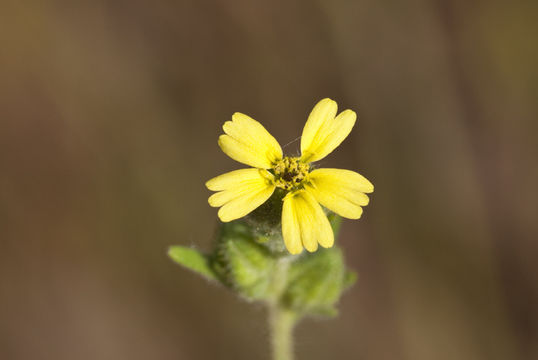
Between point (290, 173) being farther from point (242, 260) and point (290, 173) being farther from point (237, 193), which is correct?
point (242, 260)

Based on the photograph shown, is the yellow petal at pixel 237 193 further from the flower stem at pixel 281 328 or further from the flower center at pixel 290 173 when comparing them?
the flower stem at pixel 281 328

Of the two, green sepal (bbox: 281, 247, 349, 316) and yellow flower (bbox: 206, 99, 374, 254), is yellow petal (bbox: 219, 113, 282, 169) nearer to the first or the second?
yellow flower (bbox: 206, 99, 374, 254)

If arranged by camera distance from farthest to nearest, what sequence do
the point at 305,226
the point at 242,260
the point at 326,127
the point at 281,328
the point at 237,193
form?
the point at 281,328
the point at 242,260
the point at 326,127
the point at 237,193
the point at 305,226

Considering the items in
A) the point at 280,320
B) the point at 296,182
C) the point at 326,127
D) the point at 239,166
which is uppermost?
the point at 239,166

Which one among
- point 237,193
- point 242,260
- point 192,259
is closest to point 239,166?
point 192,259

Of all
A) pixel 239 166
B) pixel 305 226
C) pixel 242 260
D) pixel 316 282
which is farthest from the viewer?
pixel 239 166

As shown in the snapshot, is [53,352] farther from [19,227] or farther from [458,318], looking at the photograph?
[458,318]
